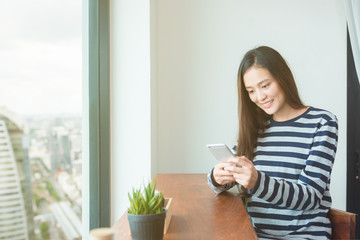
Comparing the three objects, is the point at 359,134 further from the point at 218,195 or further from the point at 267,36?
the point at 218,195

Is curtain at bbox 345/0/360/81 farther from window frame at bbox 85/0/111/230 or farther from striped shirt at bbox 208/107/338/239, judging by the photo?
window frame at bbox 85/0/111/230

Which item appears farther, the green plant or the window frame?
the window frame

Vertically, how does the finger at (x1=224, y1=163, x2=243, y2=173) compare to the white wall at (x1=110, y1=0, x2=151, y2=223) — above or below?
below

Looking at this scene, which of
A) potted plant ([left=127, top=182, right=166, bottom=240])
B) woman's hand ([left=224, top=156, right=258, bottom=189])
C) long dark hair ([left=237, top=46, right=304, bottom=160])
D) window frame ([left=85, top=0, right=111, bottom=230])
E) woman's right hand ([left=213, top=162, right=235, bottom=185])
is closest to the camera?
potted plant ([left=127, top=182, right=166, bottom=240])

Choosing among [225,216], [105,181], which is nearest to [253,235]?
[225,216]

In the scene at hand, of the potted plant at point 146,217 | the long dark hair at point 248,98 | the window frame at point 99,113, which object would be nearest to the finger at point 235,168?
the long dark hair at point 248,98

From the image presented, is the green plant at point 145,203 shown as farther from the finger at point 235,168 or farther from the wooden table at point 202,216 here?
the finger at point 235,168

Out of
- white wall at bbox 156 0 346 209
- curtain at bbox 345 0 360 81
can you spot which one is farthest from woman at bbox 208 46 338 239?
curtain at bbox 345 0 360 81

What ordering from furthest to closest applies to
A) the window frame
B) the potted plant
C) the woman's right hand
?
the window frame
the woman's right hand
the potted plant

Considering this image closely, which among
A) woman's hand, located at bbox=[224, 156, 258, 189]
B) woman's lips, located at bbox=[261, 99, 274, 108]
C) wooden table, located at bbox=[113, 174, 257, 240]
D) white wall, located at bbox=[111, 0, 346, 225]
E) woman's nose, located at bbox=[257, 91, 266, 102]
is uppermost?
white wall, located at bbox=[111, 0, 346, 225]

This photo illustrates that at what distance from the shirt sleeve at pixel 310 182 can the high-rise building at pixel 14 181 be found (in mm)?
749

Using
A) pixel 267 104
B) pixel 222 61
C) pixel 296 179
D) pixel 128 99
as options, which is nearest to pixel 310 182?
pixel 296 179

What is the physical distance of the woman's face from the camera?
1569 millimetres

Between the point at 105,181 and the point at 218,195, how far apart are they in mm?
862
